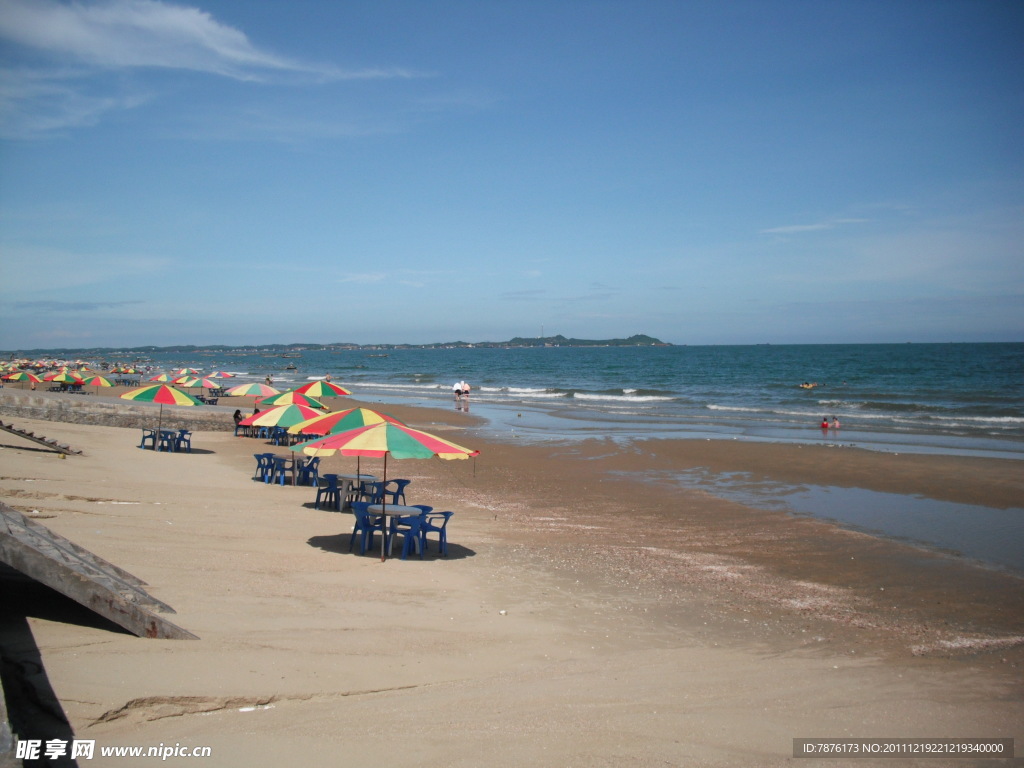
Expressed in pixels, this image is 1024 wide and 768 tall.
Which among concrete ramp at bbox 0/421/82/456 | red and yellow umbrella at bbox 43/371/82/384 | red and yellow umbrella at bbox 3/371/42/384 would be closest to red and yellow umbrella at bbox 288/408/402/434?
concrete ramp at bbox 0/421/82/456

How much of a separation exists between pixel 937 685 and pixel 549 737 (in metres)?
3.60

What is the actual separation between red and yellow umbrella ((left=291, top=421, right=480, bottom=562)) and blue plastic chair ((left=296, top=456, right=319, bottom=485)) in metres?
5.57

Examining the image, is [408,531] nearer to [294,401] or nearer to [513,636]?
[513,636]

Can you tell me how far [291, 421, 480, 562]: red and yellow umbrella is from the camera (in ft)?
30.1

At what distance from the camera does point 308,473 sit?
599 inches

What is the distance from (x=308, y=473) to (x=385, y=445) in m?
6.70

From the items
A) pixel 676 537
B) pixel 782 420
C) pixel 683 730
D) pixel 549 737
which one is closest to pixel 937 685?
pixel 683 730

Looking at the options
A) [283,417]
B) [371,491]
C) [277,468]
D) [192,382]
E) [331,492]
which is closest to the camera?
[371,491]

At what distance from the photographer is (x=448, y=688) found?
5230 mm

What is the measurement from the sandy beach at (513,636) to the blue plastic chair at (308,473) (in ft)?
5.18

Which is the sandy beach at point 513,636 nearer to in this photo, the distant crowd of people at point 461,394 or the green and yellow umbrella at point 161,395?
the green and yellow umbrella at point 161,395

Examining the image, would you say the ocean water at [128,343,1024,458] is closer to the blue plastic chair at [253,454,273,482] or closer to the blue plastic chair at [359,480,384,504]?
the blue plastic chair at [253,454,273,482]

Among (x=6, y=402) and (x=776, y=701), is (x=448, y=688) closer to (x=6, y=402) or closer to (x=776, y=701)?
(x=776, y=701)

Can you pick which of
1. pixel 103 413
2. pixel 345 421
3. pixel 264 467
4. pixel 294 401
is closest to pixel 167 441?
pixel 294 401
